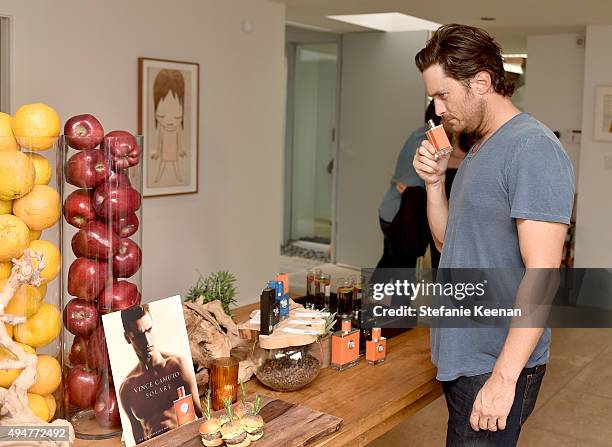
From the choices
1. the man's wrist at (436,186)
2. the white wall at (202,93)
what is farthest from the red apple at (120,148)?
the white wall at (202,93)

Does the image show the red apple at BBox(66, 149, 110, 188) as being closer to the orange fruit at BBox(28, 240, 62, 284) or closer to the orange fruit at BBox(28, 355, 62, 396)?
the orange fruit at BBox(28, 240, 62, 284)

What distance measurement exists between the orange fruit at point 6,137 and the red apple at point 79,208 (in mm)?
152

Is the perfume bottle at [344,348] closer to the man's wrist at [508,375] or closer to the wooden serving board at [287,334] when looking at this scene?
the wooden serving board at [287,334]

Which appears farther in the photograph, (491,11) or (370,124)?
(370,124)

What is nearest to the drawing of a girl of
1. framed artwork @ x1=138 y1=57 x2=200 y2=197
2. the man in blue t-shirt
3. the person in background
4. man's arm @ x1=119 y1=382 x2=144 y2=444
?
framed artwork @ x1=138 y1=57 x2=200 y2=197

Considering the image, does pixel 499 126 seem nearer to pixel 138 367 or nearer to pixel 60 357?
pixel 138 367

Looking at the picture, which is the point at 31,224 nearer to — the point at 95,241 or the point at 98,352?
the point at 95,241

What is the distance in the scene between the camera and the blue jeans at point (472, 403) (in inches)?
71.7

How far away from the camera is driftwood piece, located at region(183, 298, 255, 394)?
6.26ft

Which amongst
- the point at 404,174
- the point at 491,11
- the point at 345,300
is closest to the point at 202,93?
the point at 404,174

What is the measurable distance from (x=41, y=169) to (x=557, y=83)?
6.12m

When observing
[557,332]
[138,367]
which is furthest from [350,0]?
[138,367]

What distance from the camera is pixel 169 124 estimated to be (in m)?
4.76

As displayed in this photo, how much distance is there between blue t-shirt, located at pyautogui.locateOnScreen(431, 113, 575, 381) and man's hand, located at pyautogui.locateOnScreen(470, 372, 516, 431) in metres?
0.08
